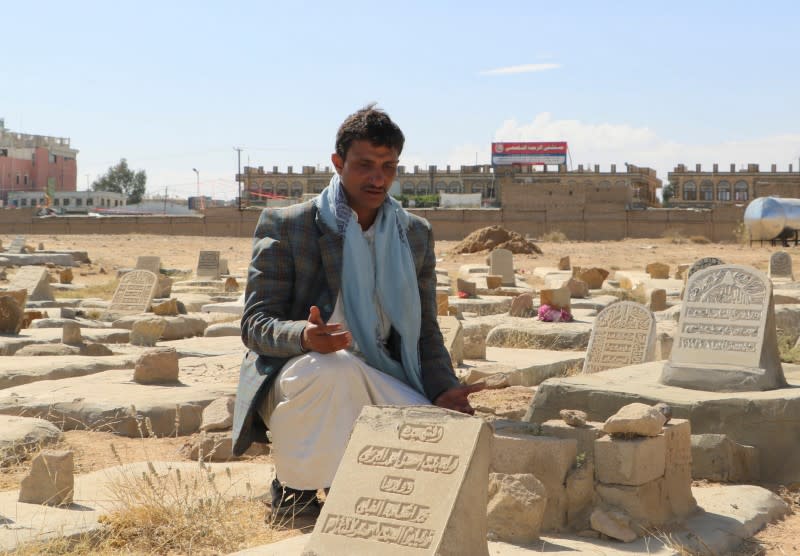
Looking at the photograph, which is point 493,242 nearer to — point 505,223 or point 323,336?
point 505,223

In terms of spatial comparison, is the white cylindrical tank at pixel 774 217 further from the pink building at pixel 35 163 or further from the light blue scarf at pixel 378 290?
the pink building at pixel 35 163

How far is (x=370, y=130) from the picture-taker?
4.10 m

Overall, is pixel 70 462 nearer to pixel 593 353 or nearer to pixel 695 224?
pixel 593 353

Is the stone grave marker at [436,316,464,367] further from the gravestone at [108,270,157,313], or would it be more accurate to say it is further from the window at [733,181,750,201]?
the window at [733,181,750,201]

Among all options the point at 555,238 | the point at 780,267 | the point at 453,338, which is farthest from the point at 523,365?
the point at 555,238

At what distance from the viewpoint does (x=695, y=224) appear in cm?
4778

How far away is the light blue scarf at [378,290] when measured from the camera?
405 centimetres

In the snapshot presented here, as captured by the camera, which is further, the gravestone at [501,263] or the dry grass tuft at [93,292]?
the gravestone at [501,263]

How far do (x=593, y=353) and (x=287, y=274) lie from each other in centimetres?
472

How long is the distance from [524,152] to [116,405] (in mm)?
82128

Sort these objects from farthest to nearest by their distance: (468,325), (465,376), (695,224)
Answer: (695,224) → (468,325) → (465,376)

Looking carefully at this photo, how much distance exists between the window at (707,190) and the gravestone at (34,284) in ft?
259

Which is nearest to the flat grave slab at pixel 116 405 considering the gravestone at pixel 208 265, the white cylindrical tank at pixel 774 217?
the gravestone at pixel 208 265

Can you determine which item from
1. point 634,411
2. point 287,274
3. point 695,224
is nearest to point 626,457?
point 634,411
